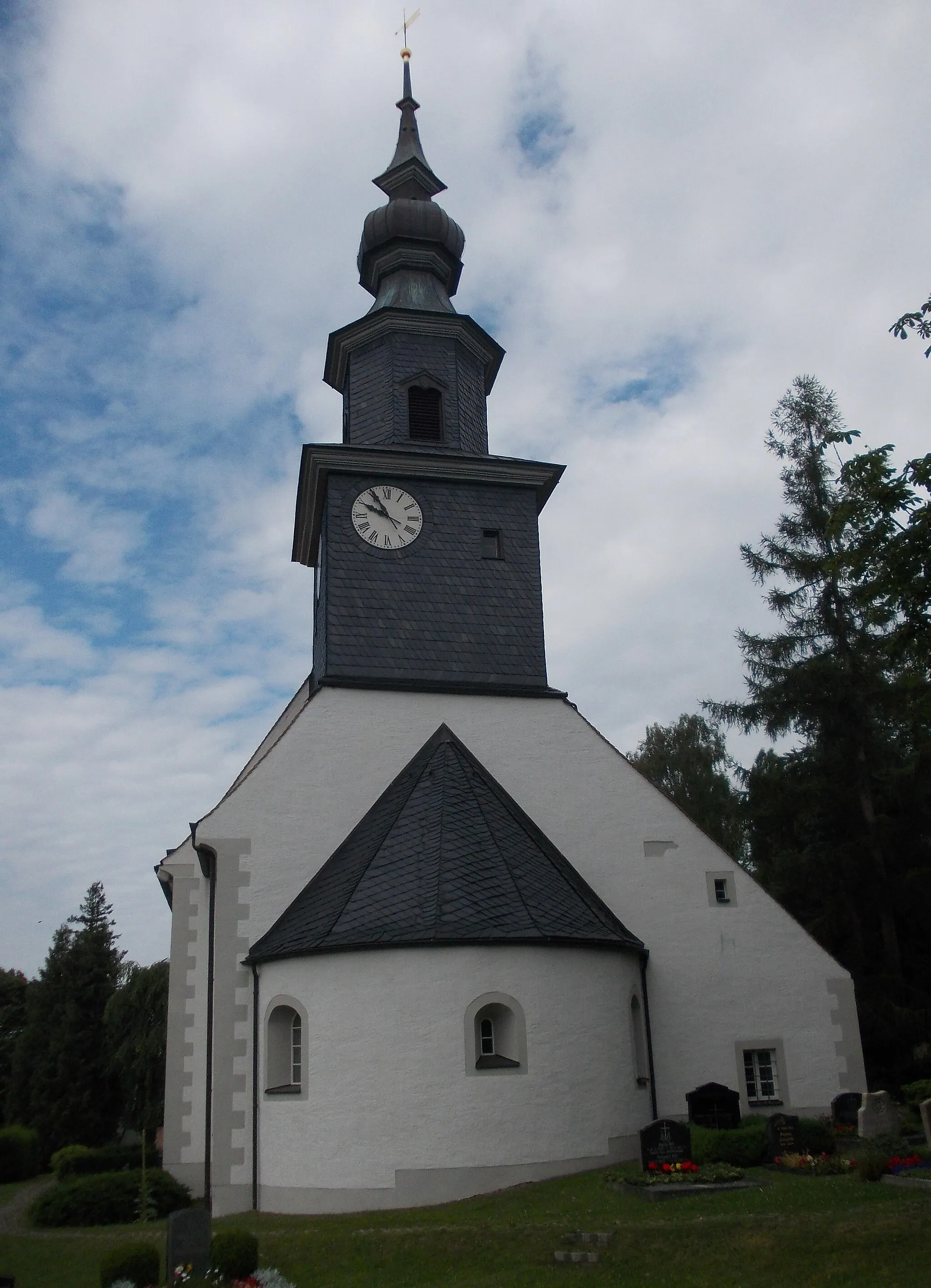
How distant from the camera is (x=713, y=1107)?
15.9 m

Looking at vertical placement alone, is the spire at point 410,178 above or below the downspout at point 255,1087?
above

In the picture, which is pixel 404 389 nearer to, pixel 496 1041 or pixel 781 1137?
pixel 496 1041

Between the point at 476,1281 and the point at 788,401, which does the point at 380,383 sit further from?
the point at 476,1281

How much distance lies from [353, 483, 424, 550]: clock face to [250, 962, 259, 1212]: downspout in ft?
26.4

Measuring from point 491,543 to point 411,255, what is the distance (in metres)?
7.53

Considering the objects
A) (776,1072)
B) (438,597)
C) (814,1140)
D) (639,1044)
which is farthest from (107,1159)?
(814,1140)

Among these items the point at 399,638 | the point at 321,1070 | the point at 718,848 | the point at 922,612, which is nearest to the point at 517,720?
the point at 399,638

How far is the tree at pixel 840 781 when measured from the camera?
23.0 m

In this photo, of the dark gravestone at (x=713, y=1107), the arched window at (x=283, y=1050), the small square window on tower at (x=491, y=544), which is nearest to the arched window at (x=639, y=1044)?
the dark gravestone at (x=713, y=1107)

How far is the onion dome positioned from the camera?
24000 mm

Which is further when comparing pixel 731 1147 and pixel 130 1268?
pixel 731 1147

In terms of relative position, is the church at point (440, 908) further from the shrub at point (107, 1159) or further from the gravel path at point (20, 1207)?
the shrub at point (107, 1159)

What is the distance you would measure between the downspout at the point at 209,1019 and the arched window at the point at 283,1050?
1.06 metres

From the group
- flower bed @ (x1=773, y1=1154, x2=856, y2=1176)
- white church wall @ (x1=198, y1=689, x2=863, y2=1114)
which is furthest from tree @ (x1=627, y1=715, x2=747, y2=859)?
flower bed @ (x1=773, y1=1154, x2=856, y2=1176)
